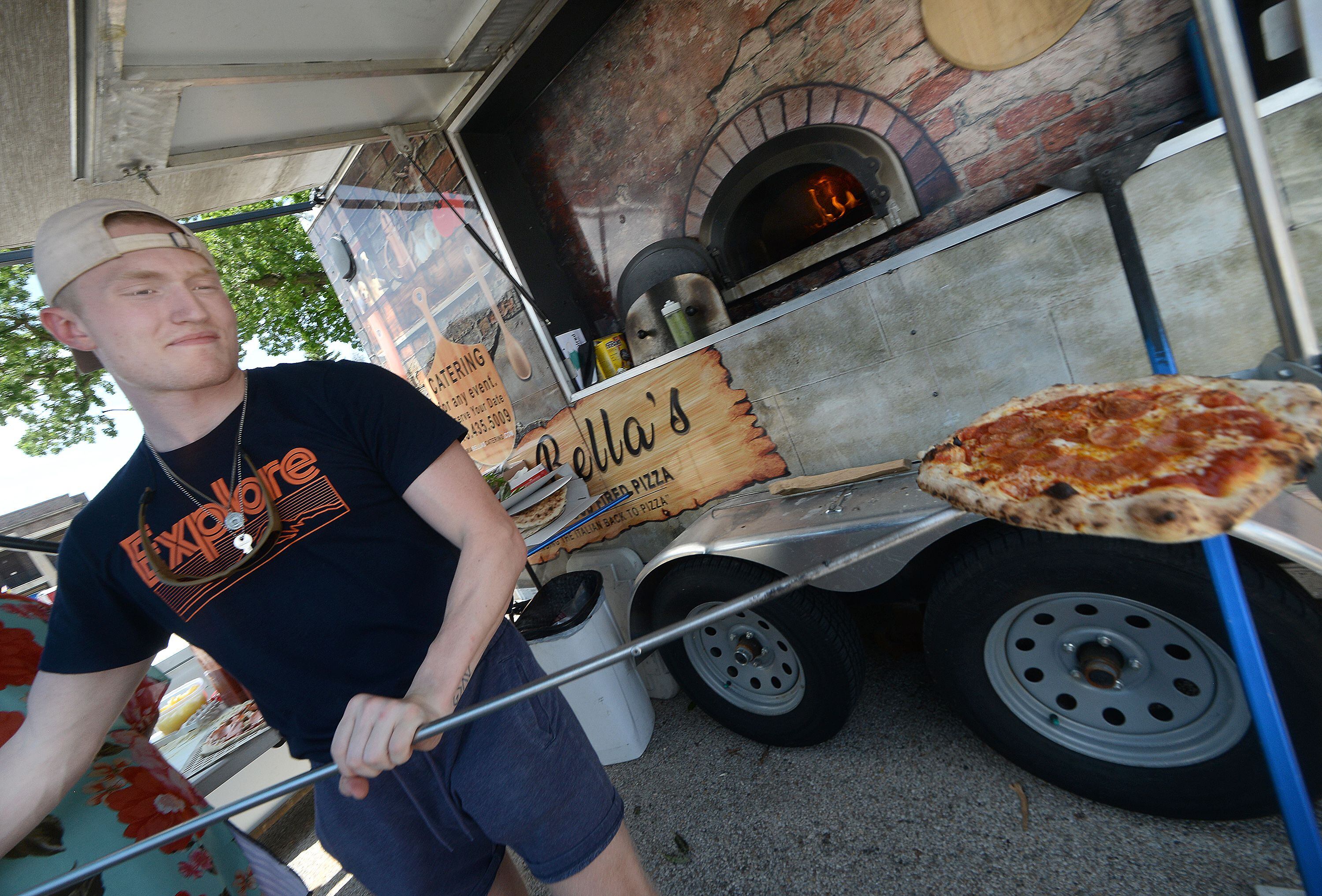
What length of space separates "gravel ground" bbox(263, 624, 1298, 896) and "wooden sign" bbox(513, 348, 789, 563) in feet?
4.25

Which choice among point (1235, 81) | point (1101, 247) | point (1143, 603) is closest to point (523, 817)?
point (1143, 603)

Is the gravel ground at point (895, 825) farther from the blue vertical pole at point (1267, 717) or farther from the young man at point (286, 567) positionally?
the young man at point (286, 567)

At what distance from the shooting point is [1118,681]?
174 centimetres

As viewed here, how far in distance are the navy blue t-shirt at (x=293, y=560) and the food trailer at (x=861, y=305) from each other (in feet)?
4.72

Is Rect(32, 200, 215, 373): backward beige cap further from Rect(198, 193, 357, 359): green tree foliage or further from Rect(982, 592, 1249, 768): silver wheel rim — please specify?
Rect(198, 193, 357, 359): green tree foliage

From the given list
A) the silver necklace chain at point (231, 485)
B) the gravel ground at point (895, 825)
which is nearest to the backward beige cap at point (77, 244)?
the silver necklace chain at point (231, 485)

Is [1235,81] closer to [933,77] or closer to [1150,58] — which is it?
[1150,58]

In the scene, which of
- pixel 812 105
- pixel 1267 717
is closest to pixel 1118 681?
pixel 1267 717

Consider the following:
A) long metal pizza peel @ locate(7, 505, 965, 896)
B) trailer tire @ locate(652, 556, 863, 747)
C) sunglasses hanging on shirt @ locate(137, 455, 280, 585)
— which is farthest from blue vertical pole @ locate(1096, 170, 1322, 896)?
sunglasses hanging on shirt @ locate(137, 455, 280, 585)

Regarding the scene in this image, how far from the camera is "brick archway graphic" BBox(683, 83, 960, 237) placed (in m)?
2.69

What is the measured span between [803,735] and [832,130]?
2995 millimetres

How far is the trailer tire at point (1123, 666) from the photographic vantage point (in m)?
1.46

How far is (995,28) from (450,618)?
10.6 ft

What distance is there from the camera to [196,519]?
127 centimetres
